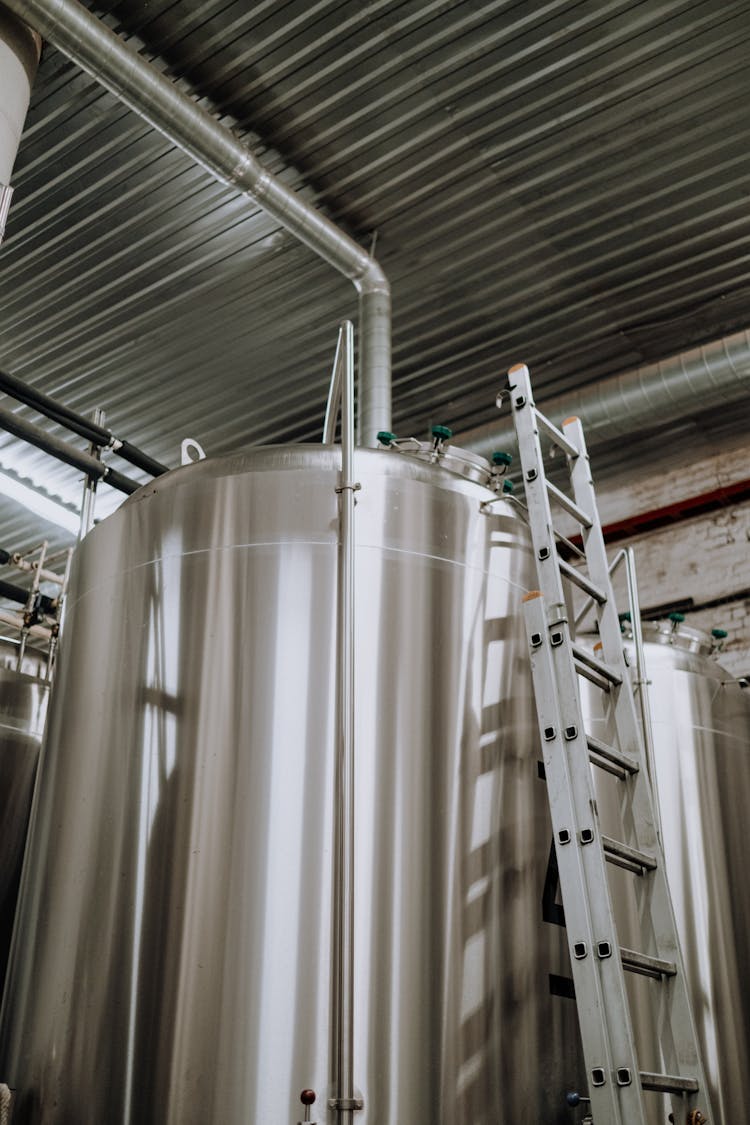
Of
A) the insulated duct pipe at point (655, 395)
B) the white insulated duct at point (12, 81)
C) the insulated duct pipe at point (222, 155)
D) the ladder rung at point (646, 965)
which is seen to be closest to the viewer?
the ladder rung at point (646, 965)

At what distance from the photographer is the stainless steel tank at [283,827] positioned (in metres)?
3.17

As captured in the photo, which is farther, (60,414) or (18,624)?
(60,414)

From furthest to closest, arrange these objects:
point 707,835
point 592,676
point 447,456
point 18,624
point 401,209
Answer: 1. point 401,209
2. point 18,624
3. point 707,835
4. point 447,456
5. point 592,676

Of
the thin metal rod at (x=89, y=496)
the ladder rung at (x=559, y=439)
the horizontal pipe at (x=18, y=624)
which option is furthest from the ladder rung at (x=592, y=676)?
the horizontal pipe at (x=18, y=624)

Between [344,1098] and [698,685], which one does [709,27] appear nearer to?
[698,685]

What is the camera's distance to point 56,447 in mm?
6871

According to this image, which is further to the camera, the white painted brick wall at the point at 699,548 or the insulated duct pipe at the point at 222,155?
the white painted brick wall at the point at 699,548

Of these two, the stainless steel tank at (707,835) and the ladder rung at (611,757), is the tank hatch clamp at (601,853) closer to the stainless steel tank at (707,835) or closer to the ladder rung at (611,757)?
the ladder rung at (611,757)

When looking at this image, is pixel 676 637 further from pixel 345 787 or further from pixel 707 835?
pixel 345 787

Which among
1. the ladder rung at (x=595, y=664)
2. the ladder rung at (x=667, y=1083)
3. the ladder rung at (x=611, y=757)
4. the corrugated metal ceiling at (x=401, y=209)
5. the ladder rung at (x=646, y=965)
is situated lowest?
the ladder rung at (x=667, y=1083)

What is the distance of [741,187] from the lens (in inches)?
289

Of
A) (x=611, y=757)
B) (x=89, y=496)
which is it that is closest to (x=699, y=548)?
(x=89, y=496)

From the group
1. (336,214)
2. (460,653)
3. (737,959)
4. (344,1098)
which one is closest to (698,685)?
(737,959)

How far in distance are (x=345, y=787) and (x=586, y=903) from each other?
771 mm
